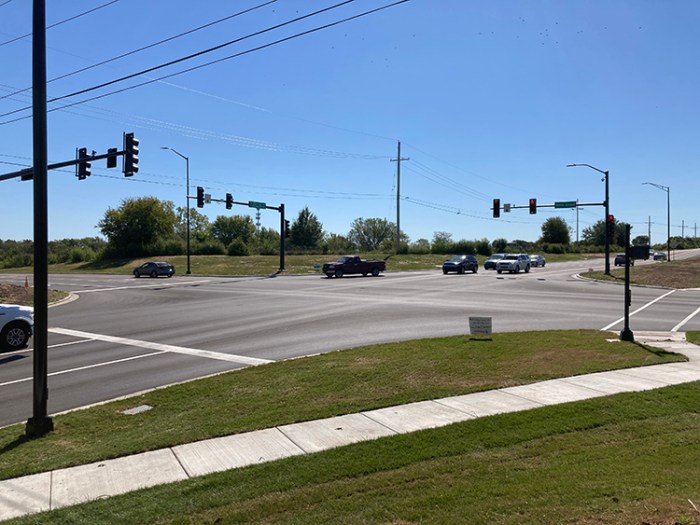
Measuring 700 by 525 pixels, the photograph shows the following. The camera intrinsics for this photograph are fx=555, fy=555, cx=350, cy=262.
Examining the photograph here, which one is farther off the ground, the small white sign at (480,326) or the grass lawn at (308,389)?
the small white sign at (480,326)

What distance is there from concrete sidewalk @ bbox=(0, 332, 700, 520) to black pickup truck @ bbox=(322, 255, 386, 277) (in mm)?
34232

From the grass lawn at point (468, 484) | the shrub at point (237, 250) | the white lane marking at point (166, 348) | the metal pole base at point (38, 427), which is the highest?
the shrub at point (237, 250)

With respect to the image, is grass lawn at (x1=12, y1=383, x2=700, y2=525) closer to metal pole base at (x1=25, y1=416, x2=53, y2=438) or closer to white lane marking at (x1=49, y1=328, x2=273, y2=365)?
metal pole base at (x1=25, y1=416, x2=53, y2=438)

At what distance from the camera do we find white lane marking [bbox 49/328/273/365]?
38.5 ft

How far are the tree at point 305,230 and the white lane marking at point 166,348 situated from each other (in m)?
95.5

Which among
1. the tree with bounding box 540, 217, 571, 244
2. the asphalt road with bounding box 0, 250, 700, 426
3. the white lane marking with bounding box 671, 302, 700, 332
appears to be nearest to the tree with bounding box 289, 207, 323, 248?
the tree with bounding box 540, 217, 571, 244

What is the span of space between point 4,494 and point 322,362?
Result: 19.7 ft

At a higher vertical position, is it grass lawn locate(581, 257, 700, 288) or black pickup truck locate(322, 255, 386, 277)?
black pickup truck locate(322, 255, 386, 277)

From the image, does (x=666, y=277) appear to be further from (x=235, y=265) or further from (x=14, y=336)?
(x=235, y=265)

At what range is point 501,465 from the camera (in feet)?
16.8

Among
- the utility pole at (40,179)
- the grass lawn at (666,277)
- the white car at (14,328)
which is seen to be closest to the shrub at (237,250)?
the grass lawn at (666,277)

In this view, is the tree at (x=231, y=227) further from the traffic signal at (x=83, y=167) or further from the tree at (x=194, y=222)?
the traffic signal at (x=83, y=167)

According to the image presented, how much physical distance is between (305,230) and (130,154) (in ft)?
300

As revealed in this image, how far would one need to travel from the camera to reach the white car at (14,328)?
44.8 ft
